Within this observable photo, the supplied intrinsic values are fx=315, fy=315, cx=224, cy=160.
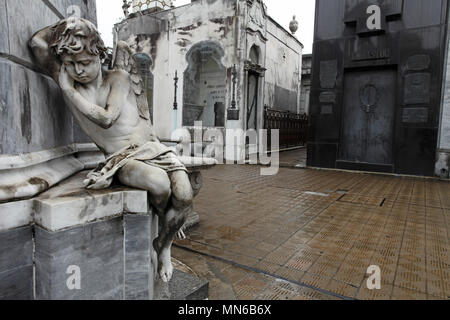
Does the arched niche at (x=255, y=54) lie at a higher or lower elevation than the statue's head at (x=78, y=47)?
higher

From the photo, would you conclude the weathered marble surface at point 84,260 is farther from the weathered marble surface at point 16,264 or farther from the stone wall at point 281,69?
the stone wall at point 281,69

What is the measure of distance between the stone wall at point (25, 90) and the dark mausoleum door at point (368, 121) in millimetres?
8875

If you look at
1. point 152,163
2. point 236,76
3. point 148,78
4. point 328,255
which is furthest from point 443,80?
point 148,78

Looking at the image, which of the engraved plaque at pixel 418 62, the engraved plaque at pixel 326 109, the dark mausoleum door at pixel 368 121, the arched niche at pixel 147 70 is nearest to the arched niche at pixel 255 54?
the engraved plaque at pixel 326 109

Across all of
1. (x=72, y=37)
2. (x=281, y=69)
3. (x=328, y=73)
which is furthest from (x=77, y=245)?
(x=281, y=69)

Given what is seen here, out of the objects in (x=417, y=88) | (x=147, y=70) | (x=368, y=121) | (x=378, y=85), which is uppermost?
(x=147, y=70)

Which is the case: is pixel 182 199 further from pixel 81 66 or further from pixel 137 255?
pixel 81 66

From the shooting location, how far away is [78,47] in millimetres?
1979

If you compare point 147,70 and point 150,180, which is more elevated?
point 147,70

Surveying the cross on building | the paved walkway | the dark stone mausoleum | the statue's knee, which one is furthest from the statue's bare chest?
the cross on building

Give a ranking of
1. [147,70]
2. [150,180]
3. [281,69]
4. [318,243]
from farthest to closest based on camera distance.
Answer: [281,69] < [147,70] < [318,243] < [150,180]

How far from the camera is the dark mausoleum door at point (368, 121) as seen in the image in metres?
9.16

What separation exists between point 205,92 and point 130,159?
43.3 ft

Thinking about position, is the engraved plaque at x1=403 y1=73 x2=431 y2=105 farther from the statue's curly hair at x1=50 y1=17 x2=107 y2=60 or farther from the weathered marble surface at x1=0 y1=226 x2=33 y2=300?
the weathered marble surface at x1=0 y1=226 x2=33 y2=300
